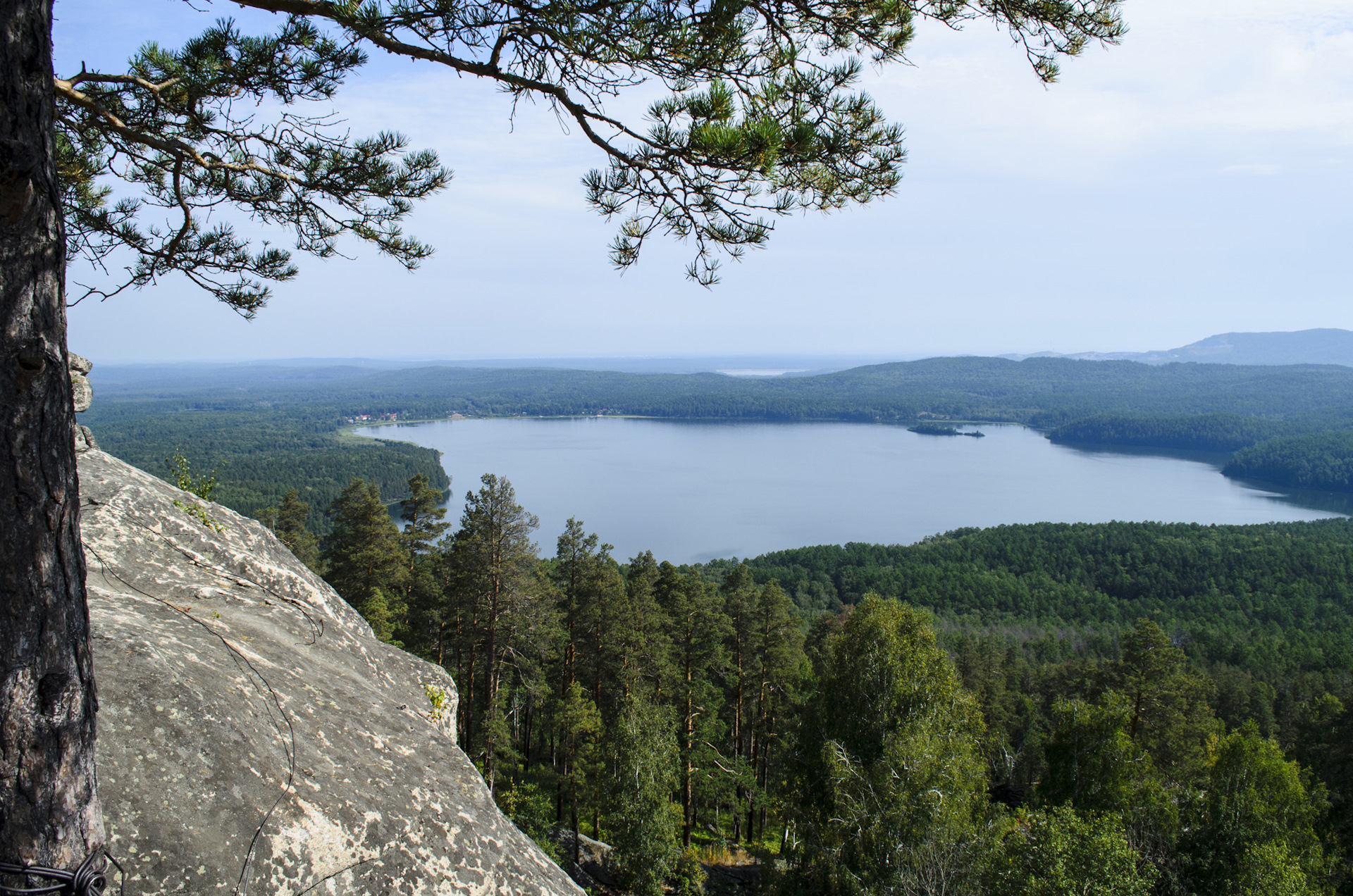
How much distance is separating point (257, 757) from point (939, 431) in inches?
6216

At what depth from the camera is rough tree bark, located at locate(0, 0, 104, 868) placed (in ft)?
5.03

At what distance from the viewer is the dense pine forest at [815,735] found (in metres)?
8.27

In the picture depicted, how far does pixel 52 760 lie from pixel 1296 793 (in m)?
15.4

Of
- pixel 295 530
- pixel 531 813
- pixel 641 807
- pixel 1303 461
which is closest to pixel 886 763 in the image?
pixel 641 807

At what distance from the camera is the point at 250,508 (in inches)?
1753

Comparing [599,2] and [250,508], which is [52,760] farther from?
[250,508]

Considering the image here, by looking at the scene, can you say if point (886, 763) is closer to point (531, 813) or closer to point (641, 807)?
point (641, 807)

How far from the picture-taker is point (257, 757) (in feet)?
7.99

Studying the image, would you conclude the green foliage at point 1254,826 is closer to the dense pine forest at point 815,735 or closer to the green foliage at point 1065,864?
the dense pine forest at point 815,735

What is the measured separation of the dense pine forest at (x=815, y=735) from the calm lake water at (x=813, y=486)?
3042 centimetres

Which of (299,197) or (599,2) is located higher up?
(599,2)

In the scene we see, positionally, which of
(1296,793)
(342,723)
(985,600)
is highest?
(342,723)

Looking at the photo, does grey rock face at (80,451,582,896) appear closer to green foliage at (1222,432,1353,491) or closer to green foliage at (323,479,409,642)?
green foliage at (323,479,409,642)

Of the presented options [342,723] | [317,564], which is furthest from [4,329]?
[317,564]
